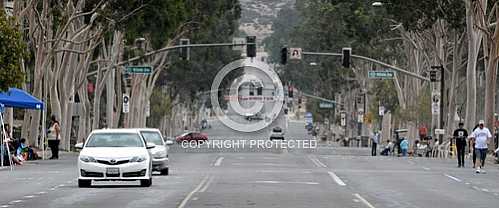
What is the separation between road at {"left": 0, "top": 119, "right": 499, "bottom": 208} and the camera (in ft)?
80.6

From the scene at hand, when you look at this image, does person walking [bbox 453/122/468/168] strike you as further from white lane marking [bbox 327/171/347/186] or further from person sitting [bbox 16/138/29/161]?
person sitting [bbox 16/138/29/161]

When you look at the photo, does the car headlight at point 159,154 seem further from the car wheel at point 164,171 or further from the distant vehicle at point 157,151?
the car wheel at point 164,171

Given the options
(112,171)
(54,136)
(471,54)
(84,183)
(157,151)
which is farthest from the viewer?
(471,54)

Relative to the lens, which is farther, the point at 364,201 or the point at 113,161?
the point at 113,161

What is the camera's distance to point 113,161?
28703 millimetres

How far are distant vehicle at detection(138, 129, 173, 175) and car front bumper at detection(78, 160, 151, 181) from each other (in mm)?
5898

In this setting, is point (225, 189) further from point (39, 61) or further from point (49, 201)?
point (39, 61)

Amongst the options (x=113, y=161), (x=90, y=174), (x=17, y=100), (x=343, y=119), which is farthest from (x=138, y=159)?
(x=343, y=119)

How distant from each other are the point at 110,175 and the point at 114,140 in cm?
140

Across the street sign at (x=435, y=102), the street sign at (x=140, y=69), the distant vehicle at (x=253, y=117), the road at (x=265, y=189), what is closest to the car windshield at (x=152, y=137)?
the road at (x=265, y=189)

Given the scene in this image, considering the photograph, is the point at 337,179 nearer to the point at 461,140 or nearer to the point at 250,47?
the point at 461,140

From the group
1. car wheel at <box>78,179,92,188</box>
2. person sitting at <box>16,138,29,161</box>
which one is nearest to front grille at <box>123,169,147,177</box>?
car wheel at <box>78,179,92,188</box>

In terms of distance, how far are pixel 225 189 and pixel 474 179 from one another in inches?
398

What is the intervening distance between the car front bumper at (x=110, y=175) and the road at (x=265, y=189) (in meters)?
0.31
